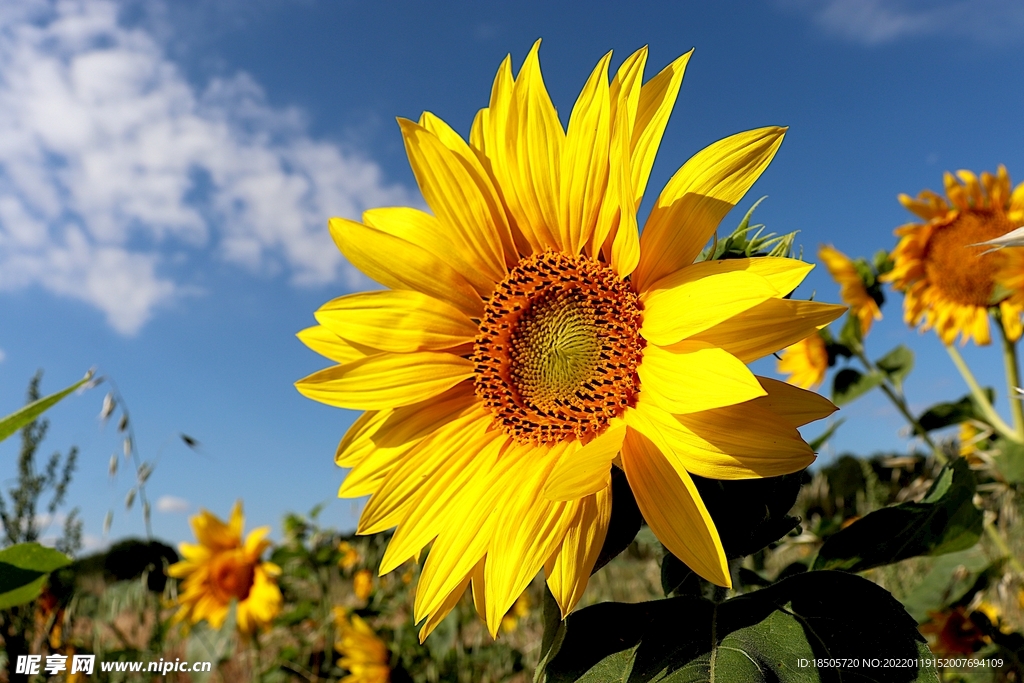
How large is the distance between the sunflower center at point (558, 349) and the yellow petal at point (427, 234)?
0.23 ft

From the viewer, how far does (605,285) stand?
121cm

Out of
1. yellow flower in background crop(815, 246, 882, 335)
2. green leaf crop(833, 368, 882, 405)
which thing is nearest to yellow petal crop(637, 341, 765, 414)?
green leaf crop(833, 368, 882, 405)

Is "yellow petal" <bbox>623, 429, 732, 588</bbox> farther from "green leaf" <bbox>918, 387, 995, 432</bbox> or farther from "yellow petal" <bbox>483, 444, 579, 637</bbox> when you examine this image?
"green leaf" <bbox>918, 387, 995, 432</bbox>

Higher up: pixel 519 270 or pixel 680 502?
pixel 519 270

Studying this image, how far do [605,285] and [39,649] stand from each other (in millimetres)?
2373

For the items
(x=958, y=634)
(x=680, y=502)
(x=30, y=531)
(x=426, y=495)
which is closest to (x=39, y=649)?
(x=30, y=531)

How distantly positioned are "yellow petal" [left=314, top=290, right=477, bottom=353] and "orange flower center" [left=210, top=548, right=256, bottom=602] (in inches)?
112

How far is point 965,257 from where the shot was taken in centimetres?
363

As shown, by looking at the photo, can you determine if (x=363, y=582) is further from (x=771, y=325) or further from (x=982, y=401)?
(x=771, y=325)

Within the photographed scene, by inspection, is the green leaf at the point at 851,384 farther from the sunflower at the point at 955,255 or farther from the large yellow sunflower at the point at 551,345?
the large yellow sunflower at the point at 551,345

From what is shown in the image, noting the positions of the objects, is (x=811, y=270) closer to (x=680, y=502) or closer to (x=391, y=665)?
(x=680, y=502)

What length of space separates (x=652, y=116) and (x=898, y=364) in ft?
7.78

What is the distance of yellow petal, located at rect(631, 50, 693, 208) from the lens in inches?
44.0

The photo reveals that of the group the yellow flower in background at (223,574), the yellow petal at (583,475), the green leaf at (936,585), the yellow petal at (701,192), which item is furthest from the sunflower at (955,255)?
the yellow flower in background at (223,574)
